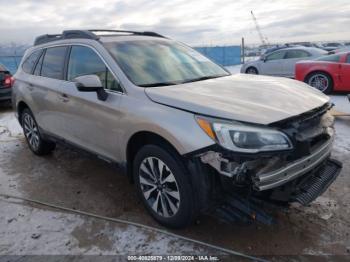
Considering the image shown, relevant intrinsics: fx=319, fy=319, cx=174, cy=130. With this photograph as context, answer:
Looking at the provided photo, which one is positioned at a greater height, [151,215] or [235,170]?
[235,170]

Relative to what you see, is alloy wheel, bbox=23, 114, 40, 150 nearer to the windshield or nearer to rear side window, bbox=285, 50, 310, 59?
the windshield

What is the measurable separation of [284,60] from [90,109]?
10.5 m

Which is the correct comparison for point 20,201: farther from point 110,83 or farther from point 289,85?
point 289,85

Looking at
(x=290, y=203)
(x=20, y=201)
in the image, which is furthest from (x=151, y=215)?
(x=20, y=201)

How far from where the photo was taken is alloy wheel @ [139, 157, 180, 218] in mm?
2783

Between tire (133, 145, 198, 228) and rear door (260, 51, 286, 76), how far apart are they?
1069cm

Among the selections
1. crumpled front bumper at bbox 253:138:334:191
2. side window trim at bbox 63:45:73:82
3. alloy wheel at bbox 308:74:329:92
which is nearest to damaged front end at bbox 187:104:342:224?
crumpled front bumper at bbox 253:138:334:191

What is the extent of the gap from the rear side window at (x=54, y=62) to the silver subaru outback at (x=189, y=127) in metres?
0.05

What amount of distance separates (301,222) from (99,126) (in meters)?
2.23

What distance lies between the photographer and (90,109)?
343cm

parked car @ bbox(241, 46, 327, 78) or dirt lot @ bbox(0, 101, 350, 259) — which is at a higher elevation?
parked car @ bbox(241, 46, 327, 78)

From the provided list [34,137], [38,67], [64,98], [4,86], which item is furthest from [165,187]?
[4,86]

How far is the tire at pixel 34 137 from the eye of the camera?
16.4 ft

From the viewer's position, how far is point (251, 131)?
234cm
